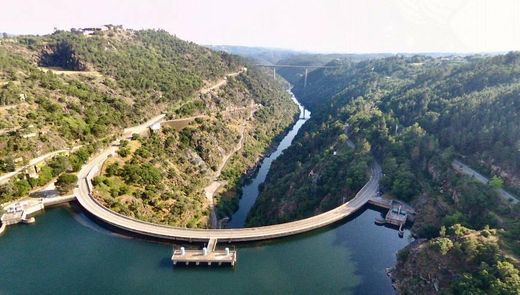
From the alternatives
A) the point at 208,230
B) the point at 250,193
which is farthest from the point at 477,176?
the point at 250,193

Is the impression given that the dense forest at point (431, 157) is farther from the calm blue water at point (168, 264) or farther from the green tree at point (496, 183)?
the calm blue water at point (168, 264)

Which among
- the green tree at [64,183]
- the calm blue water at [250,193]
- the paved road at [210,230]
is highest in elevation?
the green tree at [64,183]

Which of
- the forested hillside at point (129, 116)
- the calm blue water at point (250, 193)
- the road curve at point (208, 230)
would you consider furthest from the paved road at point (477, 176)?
the forested hillside at point (129, 116)

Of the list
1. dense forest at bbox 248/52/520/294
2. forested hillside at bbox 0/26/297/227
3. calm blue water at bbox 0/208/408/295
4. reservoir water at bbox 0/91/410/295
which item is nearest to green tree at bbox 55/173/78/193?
forested hillside at bbox 0/26/297/227

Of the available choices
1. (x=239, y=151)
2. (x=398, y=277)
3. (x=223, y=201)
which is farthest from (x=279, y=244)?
(x=239, y=151)

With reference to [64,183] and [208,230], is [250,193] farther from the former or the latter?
[64,183]
